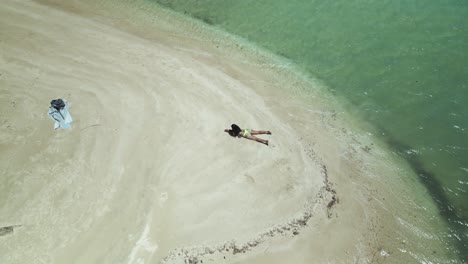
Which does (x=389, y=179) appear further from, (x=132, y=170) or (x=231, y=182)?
(x=132, y=170)

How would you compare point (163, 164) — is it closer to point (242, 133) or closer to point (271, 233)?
point (242, 133)

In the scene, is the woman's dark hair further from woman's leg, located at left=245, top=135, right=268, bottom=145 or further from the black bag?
the black bag

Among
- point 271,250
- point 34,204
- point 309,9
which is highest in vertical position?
point 309,9

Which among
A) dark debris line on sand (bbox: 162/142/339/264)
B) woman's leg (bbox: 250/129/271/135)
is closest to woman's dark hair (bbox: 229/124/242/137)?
woman's leg (bbox: 250/129/271/135)

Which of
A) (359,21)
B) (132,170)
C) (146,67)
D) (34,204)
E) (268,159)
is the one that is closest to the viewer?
(34,204)

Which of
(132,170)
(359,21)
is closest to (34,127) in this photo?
(132,170)

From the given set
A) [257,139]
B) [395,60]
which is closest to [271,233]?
[257,139]

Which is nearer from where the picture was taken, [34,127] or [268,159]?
[34,127]
